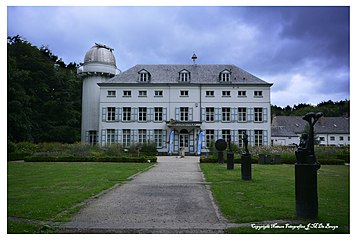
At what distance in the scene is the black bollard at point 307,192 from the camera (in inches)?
201

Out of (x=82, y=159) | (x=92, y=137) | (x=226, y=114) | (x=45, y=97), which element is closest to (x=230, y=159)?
(x=82, y=159)

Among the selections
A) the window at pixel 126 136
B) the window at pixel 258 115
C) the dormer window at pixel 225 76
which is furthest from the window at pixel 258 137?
the window at pixel 126 136

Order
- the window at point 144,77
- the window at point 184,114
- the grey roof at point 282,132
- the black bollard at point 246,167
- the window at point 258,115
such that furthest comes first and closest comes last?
the grey roof at point 282,132 < the window at point 144,77 < the window at point 184,114 < the window at point 258,115 < the black bollard at point 246,167

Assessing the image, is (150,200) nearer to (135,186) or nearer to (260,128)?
(135,186)

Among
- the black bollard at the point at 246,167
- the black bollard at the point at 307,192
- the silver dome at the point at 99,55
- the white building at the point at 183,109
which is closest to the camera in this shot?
the black bollard at the point at 307,192

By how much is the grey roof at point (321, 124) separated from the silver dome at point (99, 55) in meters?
27.3

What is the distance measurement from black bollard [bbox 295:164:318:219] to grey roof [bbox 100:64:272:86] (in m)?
27.7

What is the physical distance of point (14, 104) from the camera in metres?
27.6

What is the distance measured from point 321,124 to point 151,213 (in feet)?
166

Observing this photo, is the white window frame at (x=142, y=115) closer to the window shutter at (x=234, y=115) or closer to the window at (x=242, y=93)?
the window shutter at (x=234, y=115)

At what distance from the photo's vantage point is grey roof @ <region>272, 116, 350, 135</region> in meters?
49.2

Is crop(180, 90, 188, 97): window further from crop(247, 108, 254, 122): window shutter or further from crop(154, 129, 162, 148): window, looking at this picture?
crop(247, 108, 254, 122): window shutter

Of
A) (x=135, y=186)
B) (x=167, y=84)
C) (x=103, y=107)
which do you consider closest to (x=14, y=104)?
(x=103, y=107)

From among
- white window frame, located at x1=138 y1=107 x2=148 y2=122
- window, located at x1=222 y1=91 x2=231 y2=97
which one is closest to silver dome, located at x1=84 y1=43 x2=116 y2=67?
white window frame, located at x1=138 y1=107 x2=148 y2=122
